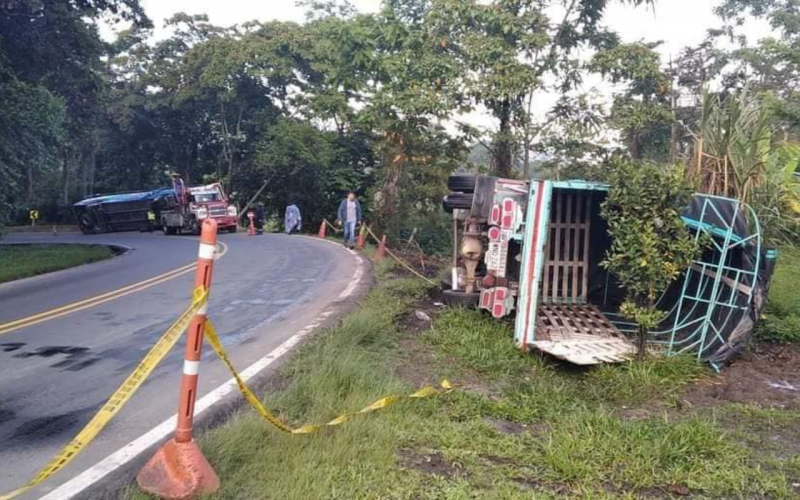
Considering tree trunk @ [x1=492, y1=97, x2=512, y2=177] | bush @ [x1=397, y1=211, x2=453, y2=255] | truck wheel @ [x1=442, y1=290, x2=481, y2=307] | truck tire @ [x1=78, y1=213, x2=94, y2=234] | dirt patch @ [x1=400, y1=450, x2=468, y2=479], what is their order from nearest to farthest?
dirt patch @ [x1=400, y1=450, x2=468, y2=479], truck wheel @ [x1=442, y1=290, x2=481, y2=307], tree trunk @ [x1=492, y1=97, x2=512, y2=177], bush @ [x1=397, y1=211, x2=453, y2=255], truck tire @ [x1=78, y1=213, x2=94, y2=234]

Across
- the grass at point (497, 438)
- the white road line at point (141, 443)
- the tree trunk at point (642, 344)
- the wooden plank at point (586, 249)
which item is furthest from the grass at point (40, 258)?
the tree trunk at point (642, 344)

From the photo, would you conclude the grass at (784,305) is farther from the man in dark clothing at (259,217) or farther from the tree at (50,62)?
the man in dark clothing at (259,217)

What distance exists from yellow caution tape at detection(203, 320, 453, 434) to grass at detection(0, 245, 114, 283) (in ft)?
37.5

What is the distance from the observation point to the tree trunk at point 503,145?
16734mm

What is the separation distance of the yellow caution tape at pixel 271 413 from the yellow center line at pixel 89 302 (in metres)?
5.04

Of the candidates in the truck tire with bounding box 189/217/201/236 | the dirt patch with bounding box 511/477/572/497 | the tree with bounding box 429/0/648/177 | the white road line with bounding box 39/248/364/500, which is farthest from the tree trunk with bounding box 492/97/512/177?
the truck tire with bounding box 189/217/201/236

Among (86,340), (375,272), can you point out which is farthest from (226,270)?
(86,340)

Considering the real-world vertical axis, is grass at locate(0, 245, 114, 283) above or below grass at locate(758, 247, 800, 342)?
below

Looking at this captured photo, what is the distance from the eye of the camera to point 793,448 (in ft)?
15.3

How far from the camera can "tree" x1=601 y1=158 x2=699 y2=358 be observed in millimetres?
6469

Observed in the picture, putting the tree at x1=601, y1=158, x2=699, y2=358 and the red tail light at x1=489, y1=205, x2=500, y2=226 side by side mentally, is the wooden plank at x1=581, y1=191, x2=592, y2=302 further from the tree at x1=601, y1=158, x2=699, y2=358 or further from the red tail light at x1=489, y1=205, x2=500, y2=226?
the tree at x1=601, y1=158, x2=699, y2=358

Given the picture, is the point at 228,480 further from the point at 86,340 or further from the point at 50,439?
the point at 86,340

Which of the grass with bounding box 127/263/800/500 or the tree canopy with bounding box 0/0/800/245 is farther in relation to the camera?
the tree canopy with bounding box 0/0/800/245

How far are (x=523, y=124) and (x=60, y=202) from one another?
106 feet
